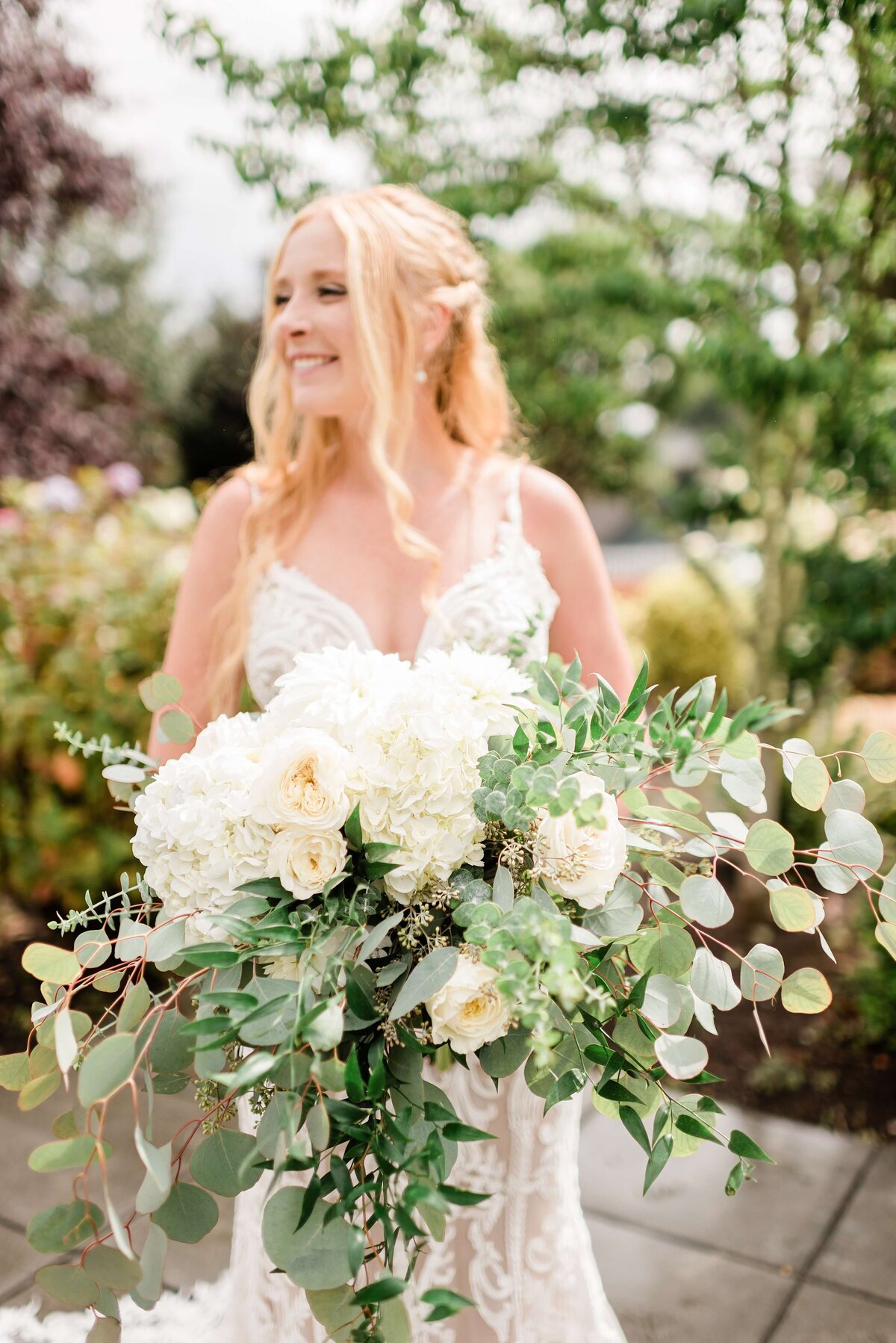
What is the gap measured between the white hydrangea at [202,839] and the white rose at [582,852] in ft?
1.08

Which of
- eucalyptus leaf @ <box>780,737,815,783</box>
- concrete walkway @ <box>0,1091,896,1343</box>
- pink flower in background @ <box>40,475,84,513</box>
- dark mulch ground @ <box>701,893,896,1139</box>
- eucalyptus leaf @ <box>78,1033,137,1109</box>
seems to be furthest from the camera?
pink flower in background @ <box>40,475,84,513</box>

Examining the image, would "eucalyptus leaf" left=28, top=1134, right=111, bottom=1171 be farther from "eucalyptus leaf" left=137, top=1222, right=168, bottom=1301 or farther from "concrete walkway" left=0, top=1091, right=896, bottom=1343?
"concrete walkway" left=0, top=1091, right=896, bottom=1343

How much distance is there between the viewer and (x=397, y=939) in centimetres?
131

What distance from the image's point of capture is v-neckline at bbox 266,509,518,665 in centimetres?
220

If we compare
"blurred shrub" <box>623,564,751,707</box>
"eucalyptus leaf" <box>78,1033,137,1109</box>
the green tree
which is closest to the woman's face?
"eucalyptus leaf" <box>78,1033,137,1109</box>

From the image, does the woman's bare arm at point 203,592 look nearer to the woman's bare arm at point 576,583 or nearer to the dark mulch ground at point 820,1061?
the woman's bare arm at point 576,583

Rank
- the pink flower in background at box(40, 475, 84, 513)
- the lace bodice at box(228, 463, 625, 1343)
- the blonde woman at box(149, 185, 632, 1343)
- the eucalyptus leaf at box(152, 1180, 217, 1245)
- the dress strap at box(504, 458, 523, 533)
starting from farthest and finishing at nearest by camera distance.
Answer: the pink flower in background at box(40, 475, 84, 513) < the dress strap at box(504, 458, 523, 533) < the blonde woman at box(149, 185, 632, 1343) < the lace bodice at box(228, 463, 625, 1343) < the eucalyptus leaf at box(152, 1180, 217, 1245)

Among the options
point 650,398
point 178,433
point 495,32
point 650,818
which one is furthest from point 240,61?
point 178,433

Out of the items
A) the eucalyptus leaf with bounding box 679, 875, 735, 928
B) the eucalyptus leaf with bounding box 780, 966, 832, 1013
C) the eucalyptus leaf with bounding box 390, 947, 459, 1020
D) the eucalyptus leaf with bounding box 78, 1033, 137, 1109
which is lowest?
the eucalyptus leaf with bounding box 780, 966, 832, 1013

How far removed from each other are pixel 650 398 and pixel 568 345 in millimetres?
1294

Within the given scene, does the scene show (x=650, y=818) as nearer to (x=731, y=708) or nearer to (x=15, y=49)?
(x=731, y=708)

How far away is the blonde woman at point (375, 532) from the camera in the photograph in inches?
83.7

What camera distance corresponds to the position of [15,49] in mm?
6641

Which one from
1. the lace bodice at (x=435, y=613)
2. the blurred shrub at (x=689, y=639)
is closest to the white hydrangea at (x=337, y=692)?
the lace bodice at (x=435, y=613)
